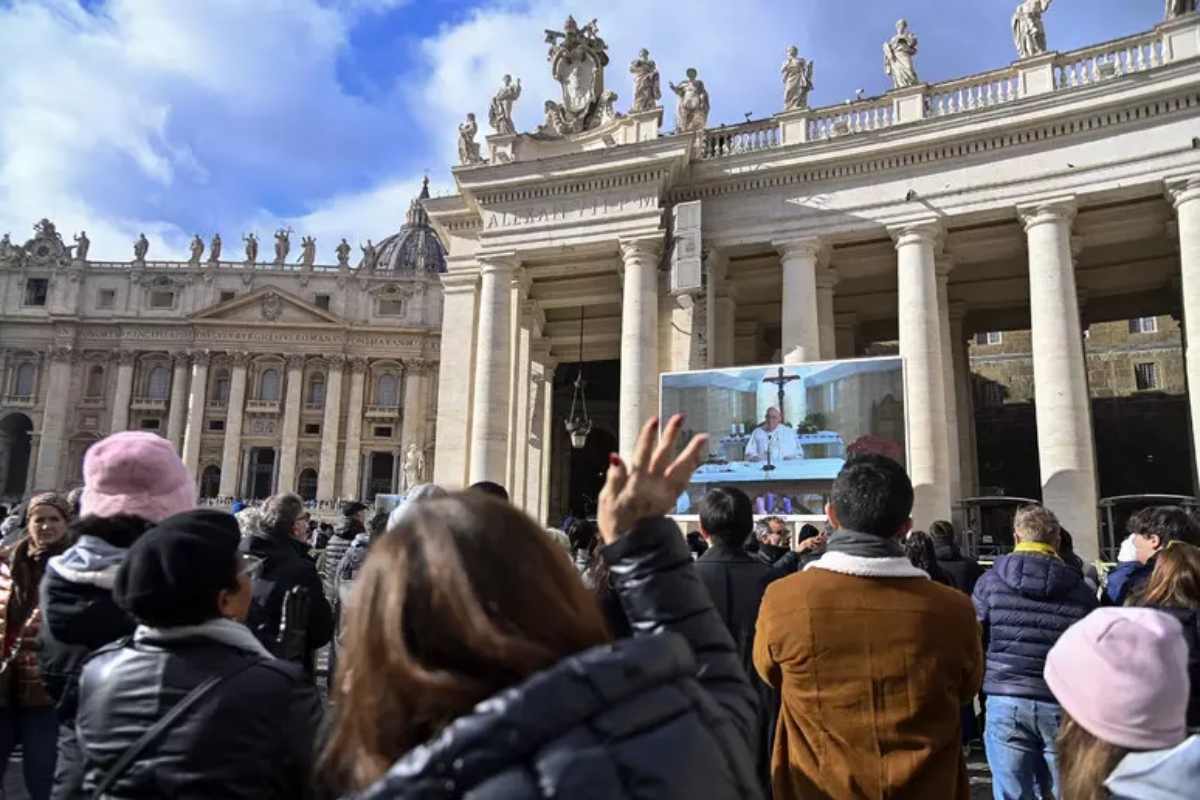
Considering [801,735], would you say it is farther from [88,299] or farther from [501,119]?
[88,299]

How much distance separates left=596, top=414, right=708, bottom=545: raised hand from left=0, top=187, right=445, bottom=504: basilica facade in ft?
167

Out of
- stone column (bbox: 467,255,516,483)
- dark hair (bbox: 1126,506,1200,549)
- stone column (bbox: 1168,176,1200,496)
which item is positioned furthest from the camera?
stone column (bbox: 467,255,516,483)

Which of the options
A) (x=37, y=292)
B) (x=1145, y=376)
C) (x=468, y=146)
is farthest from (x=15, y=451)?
(x=1145, y=376)

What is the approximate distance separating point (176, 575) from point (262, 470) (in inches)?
2157

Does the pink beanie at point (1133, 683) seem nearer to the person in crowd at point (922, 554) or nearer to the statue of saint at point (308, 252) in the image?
the person in crowd at point (922, 554)

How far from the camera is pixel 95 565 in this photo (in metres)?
2.74

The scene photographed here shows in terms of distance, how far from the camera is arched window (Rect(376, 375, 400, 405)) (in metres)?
54.1

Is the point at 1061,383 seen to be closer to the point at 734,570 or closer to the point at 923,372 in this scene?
the point at 923,372

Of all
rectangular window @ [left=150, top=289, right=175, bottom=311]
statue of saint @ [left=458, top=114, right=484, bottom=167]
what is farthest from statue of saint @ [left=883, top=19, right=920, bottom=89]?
rectangular window @ [left=150, top=289, right=175, bottom=311]

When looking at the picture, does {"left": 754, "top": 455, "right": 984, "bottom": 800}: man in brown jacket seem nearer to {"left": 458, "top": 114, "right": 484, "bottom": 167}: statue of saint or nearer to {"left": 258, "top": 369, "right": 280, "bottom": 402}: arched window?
{"left": 458, "top": 114, "right": 484, "bottom": 167}: statue of saint

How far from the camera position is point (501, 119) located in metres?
19.8

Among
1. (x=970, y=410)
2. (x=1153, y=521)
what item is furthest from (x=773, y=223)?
(x=1153, y=521)

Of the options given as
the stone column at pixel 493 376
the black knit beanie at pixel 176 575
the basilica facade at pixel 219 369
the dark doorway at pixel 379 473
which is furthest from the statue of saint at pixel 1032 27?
the dark doorway at pixel 379 473

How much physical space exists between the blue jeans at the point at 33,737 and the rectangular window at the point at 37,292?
201 ft
